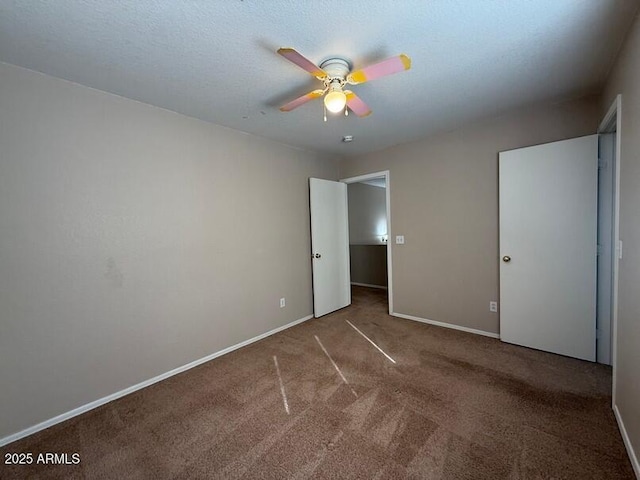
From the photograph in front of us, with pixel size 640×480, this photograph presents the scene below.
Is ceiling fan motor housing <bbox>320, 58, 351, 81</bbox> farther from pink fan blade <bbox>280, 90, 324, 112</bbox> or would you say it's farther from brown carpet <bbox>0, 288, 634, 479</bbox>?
brown carpet <bbox>0, 288, 634, 479</bbox>

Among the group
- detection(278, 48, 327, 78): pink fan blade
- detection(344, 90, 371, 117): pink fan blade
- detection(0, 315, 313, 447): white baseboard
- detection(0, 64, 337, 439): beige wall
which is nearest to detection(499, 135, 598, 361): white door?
detection(344, 90, 371, 117): pink fan blade

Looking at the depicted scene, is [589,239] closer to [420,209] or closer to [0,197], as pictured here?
[420,209]

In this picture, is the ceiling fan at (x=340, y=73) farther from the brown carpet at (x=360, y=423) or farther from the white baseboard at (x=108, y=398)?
the white baseboard at (x=108, y=398)

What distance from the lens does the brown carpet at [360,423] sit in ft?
4.76

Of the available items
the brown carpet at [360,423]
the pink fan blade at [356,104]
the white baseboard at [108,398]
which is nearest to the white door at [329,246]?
the white baseboard at [108,398]

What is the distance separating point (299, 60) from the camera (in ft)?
4.78

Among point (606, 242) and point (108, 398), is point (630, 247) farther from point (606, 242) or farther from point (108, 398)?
point (108, 398)

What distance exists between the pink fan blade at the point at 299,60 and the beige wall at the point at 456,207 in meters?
2.16

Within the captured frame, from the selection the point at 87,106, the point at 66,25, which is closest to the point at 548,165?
the point at 66,25

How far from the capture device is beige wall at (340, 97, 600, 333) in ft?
8.78

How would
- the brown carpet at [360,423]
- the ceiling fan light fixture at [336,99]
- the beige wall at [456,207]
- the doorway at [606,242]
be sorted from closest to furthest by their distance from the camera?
1. the brown carpet at [360,423]
2. the ceiling fan light fixture at [336,99]
3. the doorway at [606,242]
4. the beige wall at [456,207]

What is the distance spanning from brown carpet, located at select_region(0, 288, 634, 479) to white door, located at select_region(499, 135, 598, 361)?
0.25 meters

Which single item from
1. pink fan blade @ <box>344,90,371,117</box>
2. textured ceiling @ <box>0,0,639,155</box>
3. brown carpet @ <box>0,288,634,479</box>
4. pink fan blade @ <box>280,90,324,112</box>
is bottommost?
brown carpet @ <box>0,288,634,479</box>

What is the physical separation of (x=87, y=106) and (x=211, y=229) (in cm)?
131
